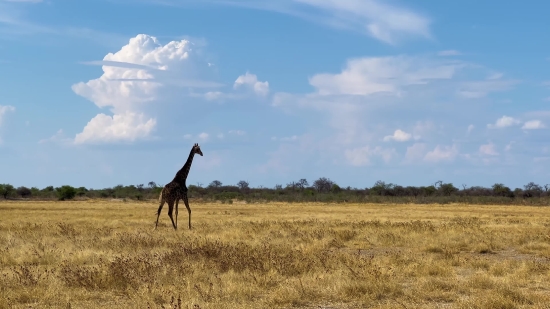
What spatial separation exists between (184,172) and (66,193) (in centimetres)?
6224

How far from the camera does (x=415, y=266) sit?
42.9 ft

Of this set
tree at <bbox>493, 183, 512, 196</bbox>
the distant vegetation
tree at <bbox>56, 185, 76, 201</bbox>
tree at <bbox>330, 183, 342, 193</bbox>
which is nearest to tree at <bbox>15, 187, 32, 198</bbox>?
the distant vegetation

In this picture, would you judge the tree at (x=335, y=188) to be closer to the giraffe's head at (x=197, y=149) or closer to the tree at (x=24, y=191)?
the tree at (x=24, y=191)

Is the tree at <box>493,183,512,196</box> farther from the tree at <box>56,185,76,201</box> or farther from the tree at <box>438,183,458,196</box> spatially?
the tree at <box>56,185,76,201</box>

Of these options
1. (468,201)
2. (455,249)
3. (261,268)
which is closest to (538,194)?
(468,201)

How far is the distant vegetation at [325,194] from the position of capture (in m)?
77.3

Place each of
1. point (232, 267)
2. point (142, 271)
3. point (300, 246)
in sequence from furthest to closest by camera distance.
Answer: point (300, 246) → point (232, 267) → point (142, 271)

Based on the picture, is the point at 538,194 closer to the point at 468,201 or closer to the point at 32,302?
the point at 468,201

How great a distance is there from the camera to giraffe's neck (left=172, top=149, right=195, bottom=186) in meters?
24.5

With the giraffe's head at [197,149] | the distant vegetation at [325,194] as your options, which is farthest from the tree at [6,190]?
the giraffe's head at [197,149]

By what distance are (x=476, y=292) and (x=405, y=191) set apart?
100m

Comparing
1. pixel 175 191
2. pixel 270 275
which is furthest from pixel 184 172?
pixel 270 275

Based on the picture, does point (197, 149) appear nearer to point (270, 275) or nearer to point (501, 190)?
point (270, 275)

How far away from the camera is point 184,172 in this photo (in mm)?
24766
